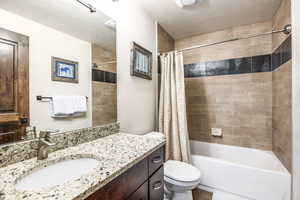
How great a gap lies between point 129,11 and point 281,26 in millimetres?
1751

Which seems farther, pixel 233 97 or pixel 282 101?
pixel 233 97

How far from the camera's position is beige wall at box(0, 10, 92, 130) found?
0.77m

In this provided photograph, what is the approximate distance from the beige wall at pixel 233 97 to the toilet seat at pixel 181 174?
3.43ft

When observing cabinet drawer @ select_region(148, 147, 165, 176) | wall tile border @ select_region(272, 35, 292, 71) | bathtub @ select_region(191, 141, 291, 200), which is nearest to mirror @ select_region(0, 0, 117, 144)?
cabinet drawer @ select_region(148, 147, 165, 176)

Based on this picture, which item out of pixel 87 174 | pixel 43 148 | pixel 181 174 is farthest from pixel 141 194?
pixel 181 174

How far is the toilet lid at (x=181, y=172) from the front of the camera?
134cm

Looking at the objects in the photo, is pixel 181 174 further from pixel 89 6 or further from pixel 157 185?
pixel 89 6

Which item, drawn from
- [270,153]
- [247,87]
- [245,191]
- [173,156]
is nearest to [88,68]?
[173,156]

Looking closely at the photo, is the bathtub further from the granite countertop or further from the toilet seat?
the granite countertop

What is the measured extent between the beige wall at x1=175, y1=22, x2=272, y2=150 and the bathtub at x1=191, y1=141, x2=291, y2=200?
0.77ft

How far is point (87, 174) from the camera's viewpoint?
1.90ft

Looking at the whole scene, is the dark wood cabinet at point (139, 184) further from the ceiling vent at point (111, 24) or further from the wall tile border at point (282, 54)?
the wall tile border at point (282, 54)

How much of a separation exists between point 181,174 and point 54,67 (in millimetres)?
1396

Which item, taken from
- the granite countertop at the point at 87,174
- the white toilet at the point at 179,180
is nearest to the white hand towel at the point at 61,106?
the granite countertop at the point at 87,174
